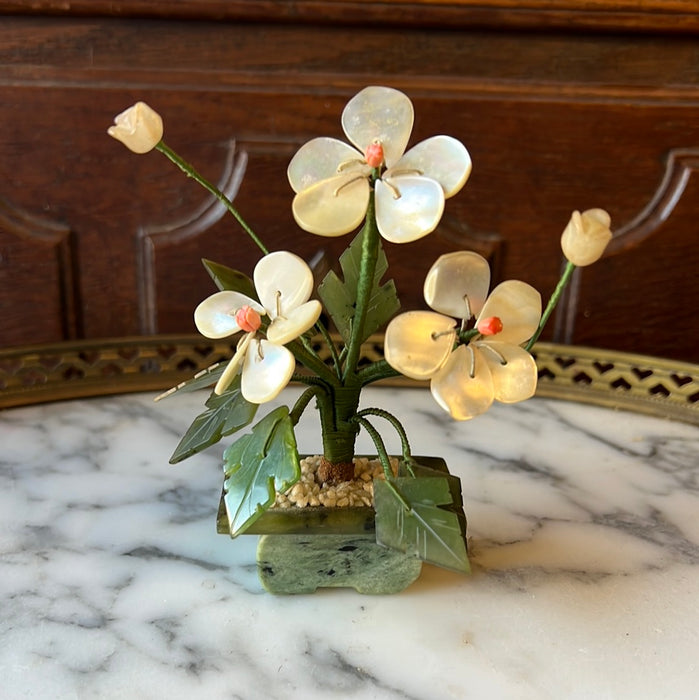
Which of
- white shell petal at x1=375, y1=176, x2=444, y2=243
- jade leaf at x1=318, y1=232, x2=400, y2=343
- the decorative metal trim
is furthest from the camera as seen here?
the decorative metal trim

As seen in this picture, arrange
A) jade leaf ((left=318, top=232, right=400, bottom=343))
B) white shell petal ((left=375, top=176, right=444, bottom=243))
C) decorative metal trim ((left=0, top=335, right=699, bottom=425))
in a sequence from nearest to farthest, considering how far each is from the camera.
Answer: white shell petal ((left=375, top=176, right=444, bottom=243)), jade leaf ((left=318, top=232, right=400, bottom=343)), decorative metal trim ((left=0, top=335, right=699, bottom=425))

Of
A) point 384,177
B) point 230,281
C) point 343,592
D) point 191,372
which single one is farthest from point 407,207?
point 191,372

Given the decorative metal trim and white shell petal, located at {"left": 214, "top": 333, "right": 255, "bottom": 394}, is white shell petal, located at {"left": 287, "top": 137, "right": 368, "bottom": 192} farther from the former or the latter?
the decorative metal trim

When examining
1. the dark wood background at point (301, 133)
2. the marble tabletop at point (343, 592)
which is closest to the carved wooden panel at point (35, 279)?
the dark wood background at point (301, 133)

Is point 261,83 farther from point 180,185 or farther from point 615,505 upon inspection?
point 615,505

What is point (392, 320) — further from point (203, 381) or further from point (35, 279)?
point (35, 279)

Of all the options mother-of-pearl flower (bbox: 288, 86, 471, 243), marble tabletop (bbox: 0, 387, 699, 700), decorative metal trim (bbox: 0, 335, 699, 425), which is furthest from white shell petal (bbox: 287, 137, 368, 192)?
decorative metal trim (bbox: 0, 335, 699, 425)
